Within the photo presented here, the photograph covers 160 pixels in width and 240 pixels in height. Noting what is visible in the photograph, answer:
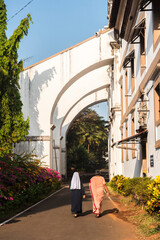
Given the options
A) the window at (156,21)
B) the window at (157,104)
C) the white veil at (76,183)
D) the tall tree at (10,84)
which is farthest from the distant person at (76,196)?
the tall tree at (10,84)

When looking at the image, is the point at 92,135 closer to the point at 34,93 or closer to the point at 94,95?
the point at 94,95

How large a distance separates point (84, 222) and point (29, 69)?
778 inches

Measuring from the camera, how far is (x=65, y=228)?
9.56 metres

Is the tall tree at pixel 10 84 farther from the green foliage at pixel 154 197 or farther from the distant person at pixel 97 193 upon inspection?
the green foliage at pixel 154 197

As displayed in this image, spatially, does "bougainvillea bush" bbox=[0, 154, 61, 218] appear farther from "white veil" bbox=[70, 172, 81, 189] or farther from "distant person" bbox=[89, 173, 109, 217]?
"distant person" bbox=[89, 173, 109, 217]

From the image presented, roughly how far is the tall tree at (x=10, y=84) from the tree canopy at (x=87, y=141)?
1182 inches

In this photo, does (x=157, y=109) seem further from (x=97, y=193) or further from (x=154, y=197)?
(x=154, y=197)

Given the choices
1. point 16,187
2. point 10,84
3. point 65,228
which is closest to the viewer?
point 65,228

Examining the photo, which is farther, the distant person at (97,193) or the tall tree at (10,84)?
the tall tree at (10,84)

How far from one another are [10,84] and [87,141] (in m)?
45.6

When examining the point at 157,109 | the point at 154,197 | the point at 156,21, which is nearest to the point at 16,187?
the point at 157,109

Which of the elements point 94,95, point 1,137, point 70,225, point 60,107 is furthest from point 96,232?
point 94,95

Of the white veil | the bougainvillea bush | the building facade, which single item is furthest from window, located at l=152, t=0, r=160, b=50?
the bougainvillea bush

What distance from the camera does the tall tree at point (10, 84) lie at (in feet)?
71.4
